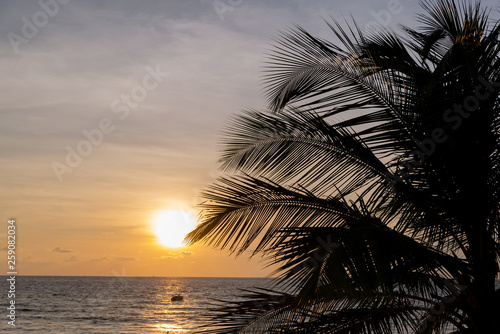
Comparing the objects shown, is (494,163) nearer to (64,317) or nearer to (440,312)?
(440,312)

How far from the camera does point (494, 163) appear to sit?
524cm

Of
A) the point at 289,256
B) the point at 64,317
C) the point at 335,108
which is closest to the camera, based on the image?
the point at 289,256

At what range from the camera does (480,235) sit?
5.11 m

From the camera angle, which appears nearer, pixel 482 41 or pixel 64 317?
pixel 482 41

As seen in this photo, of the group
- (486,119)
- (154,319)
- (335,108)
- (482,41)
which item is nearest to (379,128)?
(335,108)

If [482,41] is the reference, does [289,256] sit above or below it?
below

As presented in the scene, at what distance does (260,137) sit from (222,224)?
108 cm

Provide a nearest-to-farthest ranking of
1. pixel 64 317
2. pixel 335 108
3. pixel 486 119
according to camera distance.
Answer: pixel 486 119 → pixel 335 108 → pixel 64 317

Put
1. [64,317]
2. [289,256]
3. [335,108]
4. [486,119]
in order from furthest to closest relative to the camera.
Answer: [64,317]
[335,108]
[486,119]
[289,256]

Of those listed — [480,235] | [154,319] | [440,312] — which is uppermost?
[154,319]

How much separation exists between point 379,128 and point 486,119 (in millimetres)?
1054

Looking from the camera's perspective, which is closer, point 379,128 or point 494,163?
point 494,163

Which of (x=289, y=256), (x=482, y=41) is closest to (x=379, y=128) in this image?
(x=482, y=41)

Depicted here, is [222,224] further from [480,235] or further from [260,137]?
[480,235]
